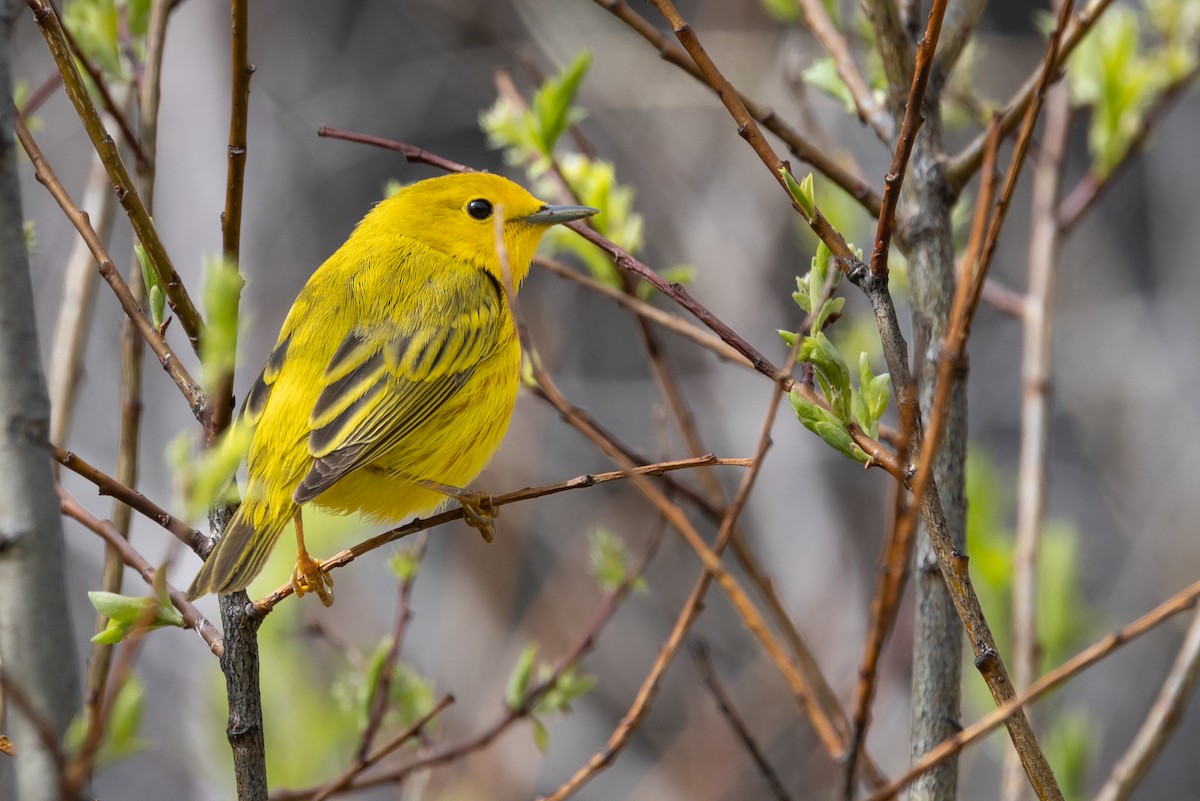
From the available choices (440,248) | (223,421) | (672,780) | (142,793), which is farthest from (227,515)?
(142,793)

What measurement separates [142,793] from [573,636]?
2.97 metres

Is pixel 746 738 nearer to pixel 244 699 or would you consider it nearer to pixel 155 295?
pixel 244 699

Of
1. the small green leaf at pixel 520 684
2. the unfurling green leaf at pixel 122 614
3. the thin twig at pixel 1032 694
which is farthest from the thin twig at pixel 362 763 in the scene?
the thin twig at pixel 1032 694

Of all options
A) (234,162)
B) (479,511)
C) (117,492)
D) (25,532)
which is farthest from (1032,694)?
(479,511)

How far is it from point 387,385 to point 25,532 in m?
2.01

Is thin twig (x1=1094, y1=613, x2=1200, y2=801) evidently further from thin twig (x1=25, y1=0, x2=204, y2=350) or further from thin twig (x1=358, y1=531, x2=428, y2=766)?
thin twig (x1=25, y1=0, x2=204, y2=350)

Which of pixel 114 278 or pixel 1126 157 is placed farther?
pixel 1126 157

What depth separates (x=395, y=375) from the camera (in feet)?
10.7

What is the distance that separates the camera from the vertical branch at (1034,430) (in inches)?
111

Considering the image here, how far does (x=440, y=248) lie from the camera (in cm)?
388

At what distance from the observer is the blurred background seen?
6.96m

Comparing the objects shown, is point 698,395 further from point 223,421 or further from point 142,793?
point 223,421

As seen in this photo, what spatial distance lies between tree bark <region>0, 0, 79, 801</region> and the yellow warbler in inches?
52.9

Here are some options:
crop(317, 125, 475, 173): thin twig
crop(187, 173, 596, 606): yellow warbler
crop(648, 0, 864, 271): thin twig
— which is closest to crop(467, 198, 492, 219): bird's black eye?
crop(187, 173, 596, 606): yellow warbler
